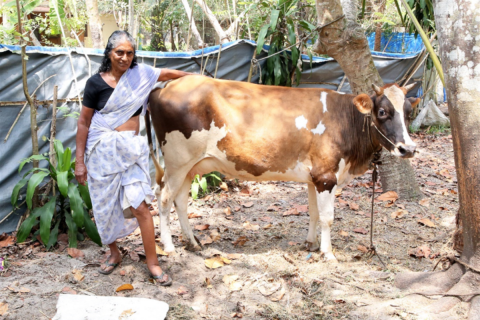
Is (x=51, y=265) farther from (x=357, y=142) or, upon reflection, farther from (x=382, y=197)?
(x=382, y=197)

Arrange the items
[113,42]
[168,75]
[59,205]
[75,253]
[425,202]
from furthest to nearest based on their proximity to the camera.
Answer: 1. [425,202]
2. [59,205]
3. [75,253]
4. [168,75]
5. [113,42]

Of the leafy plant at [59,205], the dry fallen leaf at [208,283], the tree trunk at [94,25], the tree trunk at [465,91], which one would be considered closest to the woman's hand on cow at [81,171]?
the leafy plant at [59,205]

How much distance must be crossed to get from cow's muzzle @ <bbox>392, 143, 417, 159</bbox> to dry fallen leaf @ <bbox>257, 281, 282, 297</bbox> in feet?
5.40

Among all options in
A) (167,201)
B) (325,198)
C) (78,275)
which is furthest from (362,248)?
(78,275)

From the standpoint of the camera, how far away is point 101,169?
3854mm

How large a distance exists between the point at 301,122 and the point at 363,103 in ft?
2.08

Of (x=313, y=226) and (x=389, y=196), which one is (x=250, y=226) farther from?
(x=389, y=196)

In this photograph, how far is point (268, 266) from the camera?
439 centimetres

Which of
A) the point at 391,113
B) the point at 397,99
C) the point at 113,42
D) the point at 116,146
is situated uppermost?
the point at 113,42

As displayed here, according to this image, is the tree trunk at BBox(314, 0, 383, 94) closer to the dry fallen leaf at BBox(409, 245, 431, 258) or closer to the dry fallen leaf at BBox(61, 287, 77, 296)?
the dry fallen leaf at BBox(409, 245, 431, 258)

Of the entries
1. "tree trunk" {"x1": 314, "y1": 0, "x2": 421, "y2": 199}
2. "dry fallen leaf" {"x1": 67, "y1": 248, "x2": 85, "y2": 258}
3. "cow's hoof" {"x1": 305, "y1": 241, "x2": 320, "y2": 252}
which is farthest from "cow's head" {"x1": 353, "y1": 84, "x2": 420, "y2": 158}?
"dry fallen leaf" {"x1": 67, "y1": 248, "x2": 85, "y2": 258}

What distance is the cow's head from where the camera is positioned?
4.10 m

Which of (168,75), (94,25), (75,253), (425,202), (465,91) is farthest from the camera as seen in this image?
(94,25)

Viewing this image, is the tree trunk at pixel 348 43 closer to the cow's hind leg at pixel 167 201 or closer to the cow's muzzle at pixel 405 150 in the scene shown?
the cow's muzzle at pixel 405 150
